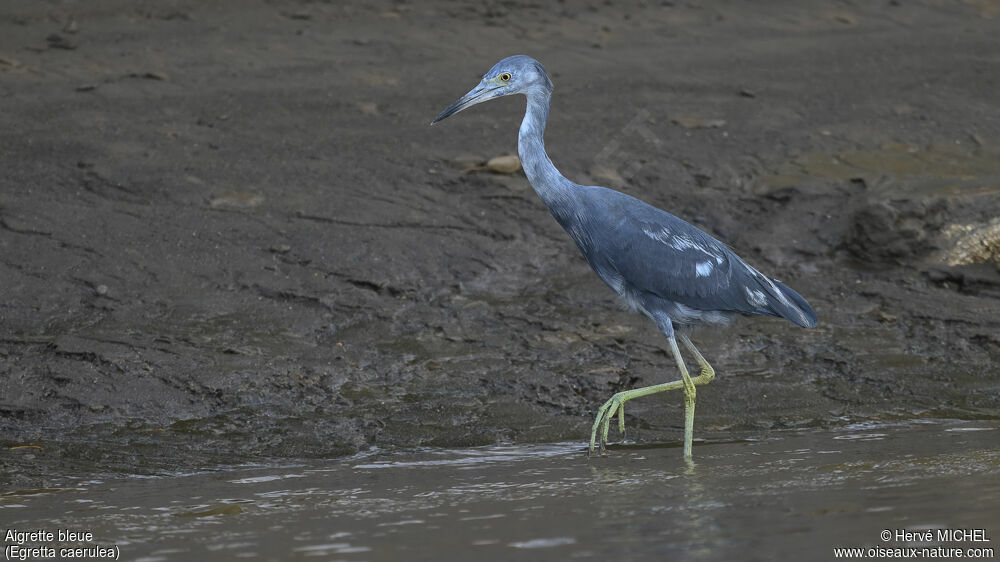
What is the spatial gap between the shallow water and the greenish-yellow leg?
0.12m

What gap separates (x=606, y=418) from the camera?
18.0 ft

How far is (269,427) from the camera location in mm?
5742

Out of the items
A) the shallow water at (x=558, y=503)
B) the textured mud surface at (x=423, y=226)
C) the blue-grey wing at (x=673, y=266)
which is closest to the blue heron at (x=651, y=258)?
the blue-grey wing at (x=673, y=266)

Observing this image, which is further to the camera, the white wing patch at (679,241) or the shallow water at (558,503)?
the white wing patch at (679,241)

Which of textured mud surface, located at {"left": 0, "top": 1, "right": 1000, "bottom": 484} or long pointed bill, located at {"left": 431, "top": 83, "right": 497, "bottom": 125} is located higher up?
long pointed bill, located at {"left": 431, "top": 83, "right": 497, "bottom": 125}

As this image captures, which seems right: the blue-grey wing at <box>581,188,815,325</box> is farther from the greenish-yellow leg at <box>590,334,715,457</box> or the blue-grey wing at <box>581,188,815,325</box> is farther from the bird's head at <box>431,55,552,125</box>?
the bird's head at <box>431,55,552,125</box>

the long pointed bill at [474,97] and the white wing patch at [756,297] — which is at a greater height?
the long pointed bill at [474,97]

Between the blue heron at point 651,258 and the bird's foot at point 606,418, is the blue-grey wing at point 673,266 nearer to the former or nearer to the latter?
the blue heron at point 651,258

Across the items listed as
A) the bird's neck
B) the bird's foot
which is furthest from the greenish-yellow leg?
the bird's neck

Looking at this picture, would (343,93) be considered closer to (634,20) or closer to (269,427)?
(634,20)

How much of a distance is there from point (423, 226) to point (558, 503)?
12.4 ft

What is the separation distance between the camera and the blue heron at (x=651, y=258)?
596 centimetres

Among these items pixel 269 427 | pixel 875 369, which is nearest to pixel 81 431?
pixel 269 427

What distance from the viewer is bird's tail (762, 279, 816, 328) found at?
602cm
